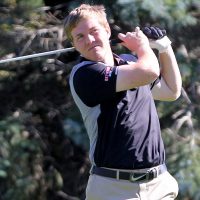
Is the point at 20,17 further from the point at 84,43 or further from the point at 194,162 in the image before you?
the point at 84,43

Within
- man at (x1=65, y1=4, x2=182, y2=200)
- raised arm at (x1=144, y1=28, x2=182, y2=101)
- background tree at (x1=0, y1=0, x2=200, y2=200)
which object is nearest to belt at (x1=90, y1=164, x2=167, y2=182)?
man at (x1=65, y1=4, x2=182, y2=200)

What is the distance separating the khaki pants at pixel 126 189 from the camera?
3.49 meters

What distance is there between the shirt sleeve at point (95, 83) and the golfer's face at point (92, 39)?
0.21 ft

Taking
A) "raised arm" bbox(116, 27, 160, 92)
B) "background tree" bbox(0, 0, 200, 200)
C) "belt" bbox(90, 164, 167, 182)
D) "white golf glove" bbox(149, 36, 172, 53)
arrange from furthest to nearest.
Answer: "background tree" bbox(0, 0, 200, 200), "white golf glove" bbox(149, 36, 172, 53), "belt" bbox(90, 164, 167, 182), "raised arm" bbox(116, 27, 160, 92)

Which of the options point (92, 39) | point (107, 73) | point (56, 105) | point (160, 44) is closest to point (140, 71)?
point (107, 73)

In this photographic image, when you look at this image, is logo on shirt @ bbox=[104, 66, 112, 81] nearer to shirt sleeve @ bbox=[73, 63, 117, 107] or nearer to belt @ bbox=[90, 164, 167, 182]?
shirt sleeve @ bbox=[73, 63, 117, 107]

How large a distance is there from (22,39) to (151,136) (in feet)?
13.9

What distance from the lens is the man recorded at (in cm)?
344

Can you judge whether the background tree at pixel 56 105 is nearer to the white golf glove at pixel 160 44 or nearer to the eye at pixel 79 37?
the white golf glove at pixel 160 44

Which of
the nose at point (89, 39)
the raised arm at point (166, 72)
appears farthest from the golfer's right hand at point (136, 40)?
the raised arm at point (166, 72)

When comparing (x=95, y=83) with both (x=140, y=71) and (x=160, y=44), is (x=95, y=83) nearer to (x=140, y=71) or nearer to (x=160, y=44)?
(x=140, y=71)

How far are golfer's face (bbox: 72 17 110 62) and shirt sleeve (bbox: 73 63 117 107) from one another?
63 mm

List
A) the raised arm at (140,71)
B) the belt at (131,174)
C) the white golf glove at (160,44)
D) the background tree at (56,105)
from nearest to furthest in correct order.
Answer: the raised arm at (140,71) < the belt at (131,174) < the white golf glove at (160,44) < the background tree at (56,105)

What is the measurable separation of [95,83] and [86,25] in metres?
0.25
